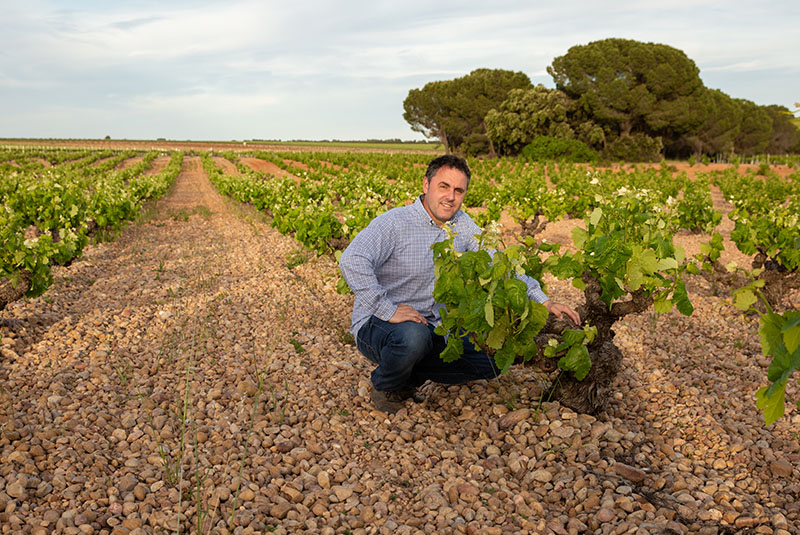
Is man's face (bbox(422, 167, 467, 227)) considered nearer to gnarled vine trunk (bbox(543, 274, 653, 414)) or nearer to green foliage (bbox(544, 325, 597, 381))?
gnarled vine trunk (bbox(543, 274, 653, 414))

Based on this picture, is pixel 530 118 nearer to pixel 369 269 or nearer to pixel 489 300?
pixel 369 269

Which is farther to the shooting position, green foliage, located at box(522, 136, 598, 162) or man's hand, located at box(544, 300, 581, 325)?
green foliage, located at box(522, 136, 598, 162)

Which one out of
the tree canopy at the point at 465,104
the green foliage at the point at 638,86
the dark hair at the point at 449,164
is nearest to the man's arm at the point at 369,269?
the dark hair at the point at 449,164

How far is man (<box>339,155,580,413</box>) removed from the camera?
389 cm

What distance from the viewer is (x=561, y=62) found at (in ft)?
159

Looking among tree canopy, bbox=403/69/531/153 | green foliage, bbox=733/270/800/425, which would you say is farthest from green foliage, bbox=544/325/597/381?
tree canopy, bbox=403/69/531/153

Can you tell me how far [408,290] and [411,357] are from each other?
2.04ft

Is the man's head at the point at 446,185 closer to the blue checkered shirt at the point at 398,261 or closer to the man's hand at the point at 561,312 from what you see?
the blue checkered shirt at the point at 398,261

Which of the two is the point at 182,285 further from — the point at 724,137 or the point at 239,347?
the point at 724,137

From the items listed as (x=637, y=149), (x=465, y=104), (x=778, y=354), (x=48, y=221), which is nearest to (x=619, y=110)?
(x=637, y=149)

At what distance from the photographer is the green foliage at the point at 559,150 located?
43.1m

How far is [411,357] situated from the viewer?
3.84 m

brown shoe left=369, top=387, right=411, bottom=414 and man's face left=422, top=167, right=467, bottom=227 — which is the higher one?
man's face left=422, top=167, right=467, bottom=227

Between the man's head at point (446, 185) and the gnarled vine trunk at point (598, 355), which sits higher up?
the man's head at point (446, 185)
